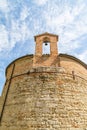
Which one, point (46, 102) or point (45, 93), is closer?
point (46, 102)

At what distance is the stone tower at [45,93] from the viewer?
7.93 m

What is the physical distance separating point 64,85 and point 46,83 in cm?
91

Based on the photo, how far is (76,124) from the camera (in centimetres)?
788

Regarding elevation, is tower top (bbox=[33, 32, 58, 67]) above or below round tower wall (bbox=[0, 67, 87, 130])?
above

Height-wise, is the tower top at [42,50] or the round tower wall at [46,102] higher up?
the tower top at [42,50]

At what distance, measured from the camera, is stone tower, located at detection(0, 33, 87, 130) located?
26.0ft

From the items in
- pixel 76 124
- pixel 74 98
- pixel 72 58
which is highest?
pixel 72 58

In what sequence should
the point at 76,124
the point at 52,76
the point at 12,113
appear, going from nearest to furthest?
the point at 76,124 < the point at 12,113 < the point at 52,76

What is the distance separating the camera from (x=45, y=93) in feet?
28.3

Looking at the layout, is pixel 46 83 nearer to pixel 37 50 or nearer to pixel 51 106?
pixel 51 106

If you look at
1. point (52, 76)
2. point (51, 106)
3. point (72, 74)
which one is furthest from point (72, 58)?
point (51, 106)

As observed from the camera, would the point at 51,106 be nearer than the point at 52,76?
Yes

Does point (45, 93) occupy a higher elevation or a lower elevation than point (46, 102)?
higher

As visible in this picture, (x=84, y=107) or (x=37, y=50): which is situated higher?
(x=37, y=50)
